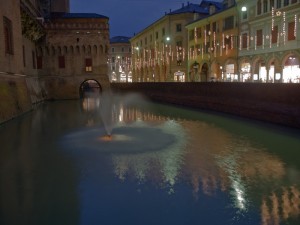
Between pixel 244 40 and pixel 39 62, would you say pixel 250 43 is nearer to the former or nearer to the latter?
pixel 244 40

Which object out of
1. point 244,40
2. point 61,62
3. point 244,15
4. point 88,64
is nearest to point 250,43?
point 244,40

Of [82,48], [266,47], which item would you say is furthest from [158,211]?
[82,48]

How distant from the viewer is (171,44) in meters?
50.9

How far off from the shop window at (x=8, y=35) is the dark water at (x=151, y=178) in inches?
283

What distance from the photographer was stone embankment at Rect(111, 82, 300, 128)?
16672 mm

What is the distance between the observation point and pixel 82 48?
42156 mm

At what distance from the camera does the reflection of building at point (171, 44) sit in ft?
161

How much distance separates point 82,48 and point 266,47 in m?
22.7

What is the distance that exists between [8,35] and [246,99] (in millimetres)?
15682

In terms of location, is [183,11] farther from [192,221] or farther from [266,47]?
[192,221]

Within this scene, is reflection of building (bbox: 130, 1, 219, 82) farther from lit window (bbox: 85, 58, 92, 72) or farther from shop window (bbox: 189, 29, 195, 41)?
lit window (bbox: 85, 58, 92, 72)

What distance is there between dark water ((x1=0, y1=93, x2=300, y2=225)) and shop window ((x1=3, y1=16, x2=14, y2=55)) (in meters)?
7.20

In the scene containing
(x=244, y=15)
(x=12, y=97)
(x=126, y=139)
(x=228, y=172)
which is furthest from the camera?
(x=244, y=15)

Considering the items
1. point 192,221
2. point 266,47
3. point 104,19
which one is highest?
point 104,19
